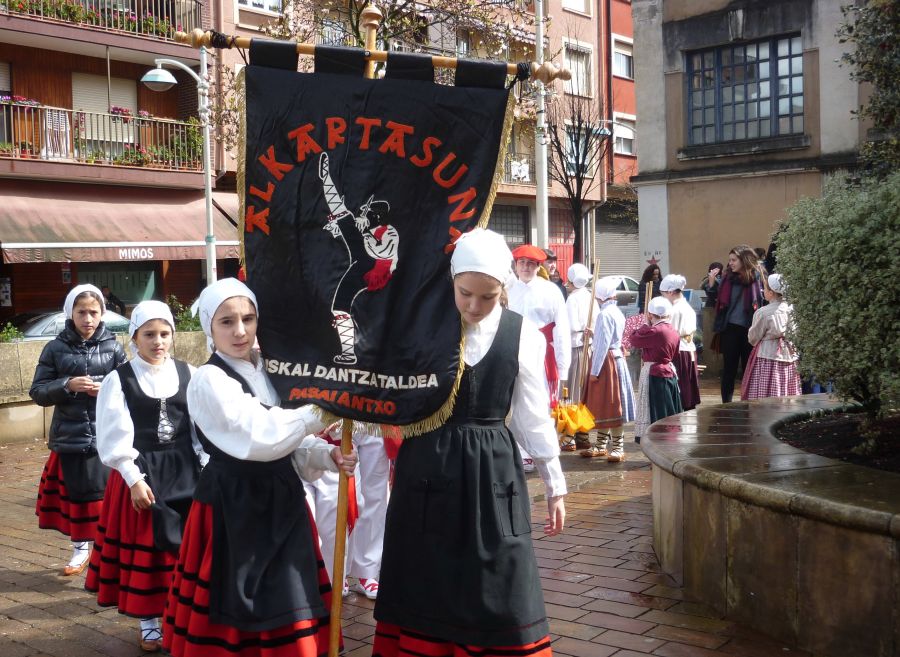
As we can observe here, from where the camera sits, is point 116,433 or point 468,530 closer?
point 468,530

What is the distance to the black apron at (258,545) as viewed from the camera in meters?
3.42

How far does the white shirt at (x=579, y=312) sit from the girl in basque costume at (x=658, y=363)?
70 cm

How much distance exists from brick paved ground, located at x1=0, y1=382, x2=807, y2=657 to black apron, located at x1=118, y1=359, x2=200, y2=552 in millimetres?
735

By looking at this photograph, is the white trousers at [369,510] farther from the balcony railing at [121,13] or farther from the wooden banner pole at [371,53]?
the balcony railing at [121,13]

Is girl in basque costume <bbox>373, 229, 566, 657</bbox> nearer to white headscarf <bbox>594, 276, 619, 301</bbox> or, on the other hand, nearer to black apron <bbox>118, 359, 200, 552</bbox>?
black apron <bbox>118, 359, 200, 552</bbox>

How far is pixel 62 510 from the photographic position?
6.01 meters

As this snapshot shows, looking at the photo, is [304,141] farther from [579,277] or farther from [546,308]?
[579,277]

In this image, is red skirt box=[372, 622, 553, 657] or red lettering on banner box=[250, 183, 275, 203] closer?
red skirt box=[372, 622, 553, 657]

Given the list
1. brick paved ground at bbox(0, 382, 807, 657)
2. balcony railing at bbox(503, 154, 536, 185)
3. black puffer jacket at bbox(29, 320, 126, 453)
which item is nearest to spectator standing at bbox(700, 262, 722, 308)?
brick paved ground at bbox(0, 382, 807, 657)

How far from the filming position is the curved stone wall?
13.1 feet

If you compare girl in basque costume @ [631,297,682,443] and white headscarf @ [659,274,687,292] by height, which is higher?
white headscarf @ [659,274,687,292]

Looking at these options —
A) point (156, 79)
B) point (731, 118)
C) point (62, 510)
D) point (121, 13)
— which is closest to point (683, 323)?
point (62, 510)

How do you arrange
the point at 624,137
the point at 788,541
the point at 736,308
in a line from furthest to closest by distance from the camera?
the point at 624,137, the point at 736,308, the point at 788,541

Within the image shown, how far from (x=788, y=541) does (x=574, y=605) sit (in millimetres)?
1207
